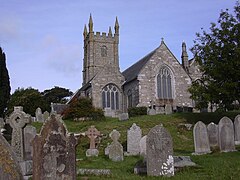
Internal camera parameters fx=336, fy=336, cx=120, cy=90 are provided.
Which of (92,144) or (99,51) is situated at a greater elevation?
(99,51)

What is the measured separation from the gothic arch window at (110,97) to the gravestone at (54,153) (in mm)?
34554

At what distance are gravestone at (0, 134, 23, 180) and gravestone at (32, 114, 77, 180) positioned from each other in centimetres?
53

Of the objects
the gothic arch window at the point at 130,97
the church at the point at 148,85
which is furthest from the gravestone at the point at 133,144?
the gothic arch window at the point at 130,97

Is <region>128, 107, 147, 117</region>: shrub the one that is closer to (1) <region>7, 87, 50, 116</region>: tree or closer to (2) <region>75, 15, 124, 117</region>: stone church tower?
(2) <region>75, 15, 124, 117</region>: stone church tower

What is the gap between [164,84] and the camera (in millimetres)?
39969

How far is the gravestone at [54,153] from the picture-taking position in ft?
20.4

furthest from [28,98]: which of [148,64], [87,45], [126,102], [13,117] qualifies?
[13,117]

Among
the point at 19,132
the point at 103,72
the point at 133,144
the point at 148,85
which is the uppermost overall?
the point at 103,72

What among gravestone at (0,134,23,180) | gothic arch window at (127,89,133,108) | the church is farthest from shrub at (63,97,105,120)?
gravestone at (0,134,23,180)

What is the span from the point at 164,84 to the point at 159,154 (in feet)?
103

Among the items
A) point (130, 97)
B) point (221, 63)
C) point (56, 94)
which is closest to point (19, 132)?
point (221, 63)

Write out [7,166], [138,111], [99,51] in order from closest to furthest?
[7,166]
[138,111]
[99,51]

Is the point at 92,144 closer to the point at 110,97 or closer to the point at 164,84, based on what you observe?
the point at 164,84

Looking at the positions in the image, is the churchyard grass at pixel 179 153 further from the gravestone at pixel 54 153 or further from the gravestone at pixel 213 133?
the gravestone at pixel 54 153
